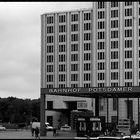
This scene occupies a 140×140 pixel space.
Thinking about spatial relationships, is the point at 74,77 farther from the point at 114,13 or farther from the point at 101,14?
the point at 114,13

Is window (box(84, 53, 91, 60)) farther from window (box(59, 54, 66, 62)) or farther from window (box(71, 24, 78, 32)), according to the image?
window (box(71, 24, 78, 32))

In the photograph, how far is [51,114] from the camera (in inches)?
5049

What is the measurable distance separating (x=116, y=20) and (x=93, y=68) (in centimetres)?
1516

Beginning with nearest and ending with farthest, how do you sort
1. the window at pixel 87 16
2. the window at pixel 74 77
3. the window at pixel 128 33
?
1. the window at pixel 128 33
2. the window at pixel 87 16
3. the window at pixel 74 77

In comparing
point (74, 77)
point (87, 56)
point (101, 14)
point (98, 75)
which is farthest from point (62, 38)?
point (98, 75)

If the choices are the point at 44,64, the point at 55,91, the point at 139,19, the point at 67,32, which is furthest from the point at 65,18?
the point at 55,91

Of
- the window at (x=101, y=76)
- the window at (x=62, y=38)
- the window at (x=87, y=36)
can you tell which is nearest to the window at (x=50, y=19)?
the window at (x=62, y=38)

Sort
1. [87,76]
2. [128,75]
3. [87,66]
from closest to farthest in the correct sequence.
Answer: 1. [128,75]
2. [87,76]
3. [87,66]

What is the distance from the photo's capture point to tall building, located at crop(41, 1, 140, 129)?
122750mm

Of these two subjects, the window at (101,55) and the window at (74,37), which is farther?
the window at (74,37)

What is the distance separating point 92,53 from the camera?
12825 centimetres

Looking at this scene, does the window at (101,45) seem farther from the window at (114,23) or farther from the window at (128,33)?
the window at (128,33)

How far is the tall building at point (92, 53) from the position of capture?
122750 mm

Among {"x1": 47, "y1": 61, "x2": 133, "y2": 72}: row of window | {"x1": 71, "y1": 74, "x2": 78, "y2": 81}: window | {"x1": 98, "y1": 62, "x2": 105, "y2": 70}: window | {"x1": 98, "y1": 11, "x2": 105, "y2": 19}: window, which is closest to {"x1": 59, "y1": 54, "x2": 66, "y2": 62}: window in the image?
{"x1": 47, "y1": 61, "x2": 133, "y2": 72}: row of window
